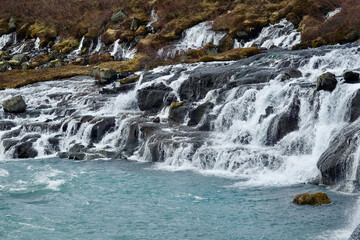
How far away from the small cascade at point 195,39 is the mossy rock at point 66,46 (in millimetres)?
18764

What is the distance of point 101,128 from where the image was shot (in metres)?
31.2

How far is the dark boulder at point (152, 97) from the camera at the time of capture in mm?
33438

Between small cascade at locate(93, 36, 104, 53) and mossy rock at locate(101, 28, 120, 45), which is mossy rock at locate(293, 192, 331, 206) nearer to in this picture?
mossy rock at locate(101, 28, 120, 45)

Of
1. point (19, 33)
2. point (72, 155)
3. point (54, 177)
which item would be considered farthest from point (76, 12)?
point (54, 177)

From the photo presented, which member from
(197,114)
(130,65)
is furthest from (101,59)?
(197,114)

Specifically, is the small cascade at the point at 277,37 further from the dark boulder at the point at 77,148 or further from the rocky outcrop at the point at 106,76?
the dark boulder at the point at 77,148

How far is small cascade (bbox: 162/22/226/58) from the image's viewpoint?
48.0 metres

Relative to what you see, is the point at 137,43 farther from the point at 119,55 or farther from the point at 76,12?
the point at 76,12

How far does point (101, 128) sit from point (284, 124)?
42.5 feet

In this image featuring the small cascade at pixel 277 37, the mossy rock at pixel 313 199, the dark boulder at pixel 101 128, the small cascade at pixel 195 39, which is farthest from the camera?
the small cascade at pixel 195 39

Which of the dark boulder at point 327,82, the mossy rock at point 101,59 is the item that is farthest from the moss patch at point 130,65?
the dark boulder at point 327,82

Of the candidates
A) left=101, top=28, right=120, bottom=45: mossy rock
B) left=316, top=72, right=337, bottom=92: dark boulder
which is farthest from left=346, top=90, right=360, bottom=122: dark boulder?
left=101, top=28, right=120, bottom=45: mossy rock

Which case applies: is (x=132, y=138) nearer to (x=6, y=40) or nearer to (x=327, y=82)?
(x=327, y=82)

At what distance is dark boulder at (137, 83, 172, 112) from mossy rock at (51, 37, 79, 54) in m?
31.2
